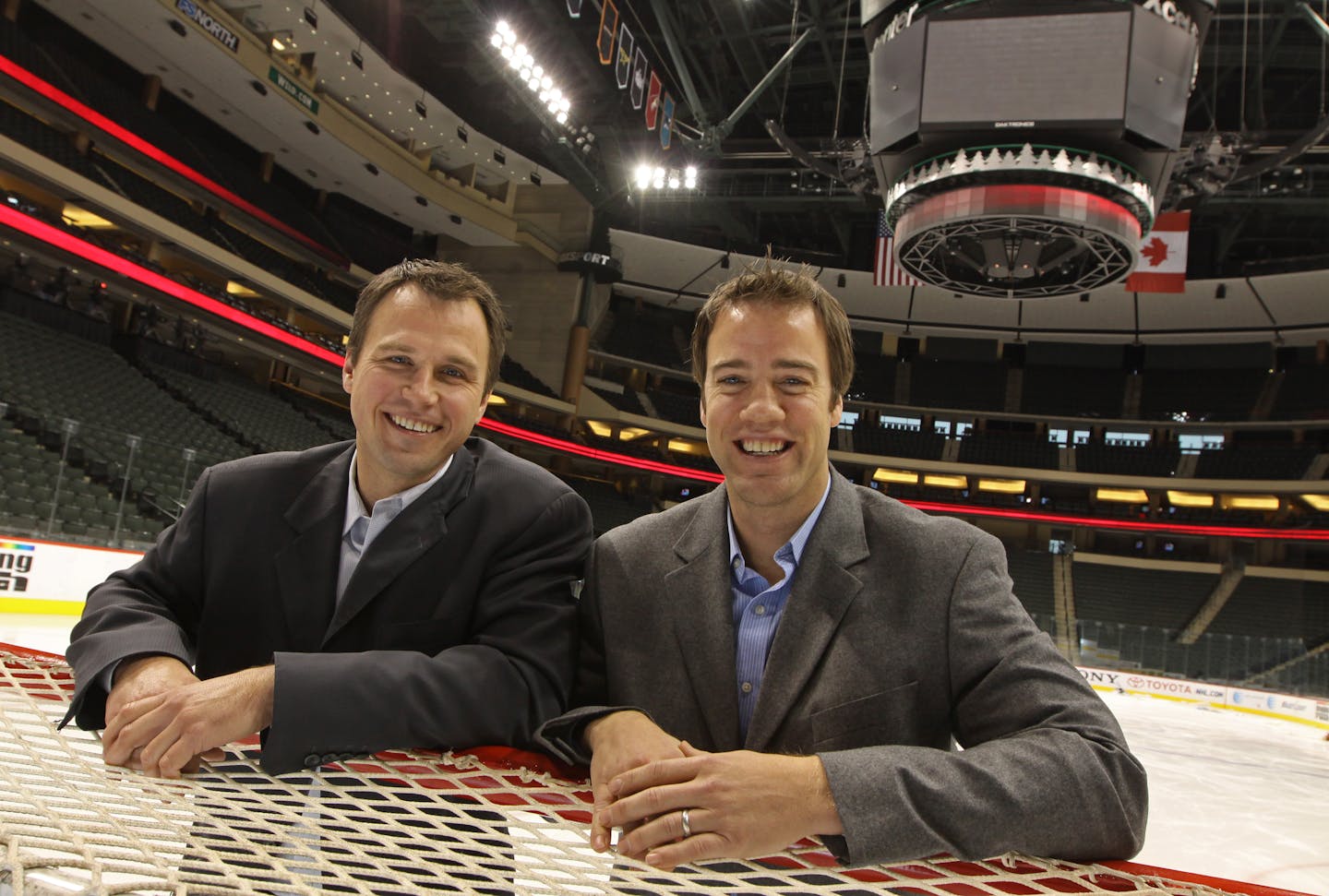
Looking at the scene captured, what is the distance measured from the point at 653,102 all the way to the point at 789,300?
15.5m

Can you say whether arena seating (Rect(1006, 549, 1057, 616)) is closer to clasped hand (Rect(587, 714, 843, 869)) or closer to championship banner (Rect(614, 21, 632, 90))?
championship banner (Rect(614, 21, 632, 90))

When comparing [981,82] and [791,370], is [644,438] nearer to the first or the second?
[981,82]

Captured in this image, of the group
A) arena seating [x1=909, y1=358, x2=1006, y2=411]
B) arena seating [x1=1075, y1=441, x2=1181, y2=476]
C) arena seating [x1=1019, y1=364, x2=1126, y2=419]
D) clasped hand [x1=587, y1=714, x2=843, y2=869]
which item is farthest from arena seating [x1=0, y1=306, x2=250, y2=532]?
arena seating [x1=1019, y1=364, x2=1126, y2=419]

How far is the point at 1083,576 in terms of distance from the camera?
1058 inches

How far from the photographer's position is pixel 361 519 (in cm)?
206

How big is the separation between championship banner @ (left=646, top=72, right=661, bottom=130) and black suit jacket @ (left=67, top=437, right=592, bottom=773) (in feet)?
49.7

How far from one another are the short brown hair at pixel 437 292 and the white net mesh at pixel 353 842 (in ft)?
3.25

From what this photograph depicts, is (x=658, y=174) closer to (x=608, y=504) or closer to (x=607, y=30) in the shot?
(x=607, y=30)

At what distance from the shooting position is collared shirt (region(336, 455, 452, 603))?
201 cm

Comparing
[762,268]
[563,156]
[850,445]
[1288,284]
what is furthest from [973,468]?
[762,268]

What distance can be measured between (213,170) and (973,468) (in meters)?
23.1

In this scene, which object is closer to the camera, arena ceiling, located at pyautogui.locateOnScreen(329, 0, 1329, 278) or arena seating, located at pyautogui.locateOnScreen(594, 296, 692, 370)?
arena ceiling, located at pyautogui.locateOnScreen(329, 0, 1329, 278)

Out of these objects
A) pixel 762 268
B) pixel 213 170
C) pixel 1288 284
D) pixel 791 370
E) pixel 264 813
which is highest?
pixel 1288 284

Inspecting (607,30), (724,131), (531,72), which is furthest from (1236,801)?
(531,72)
